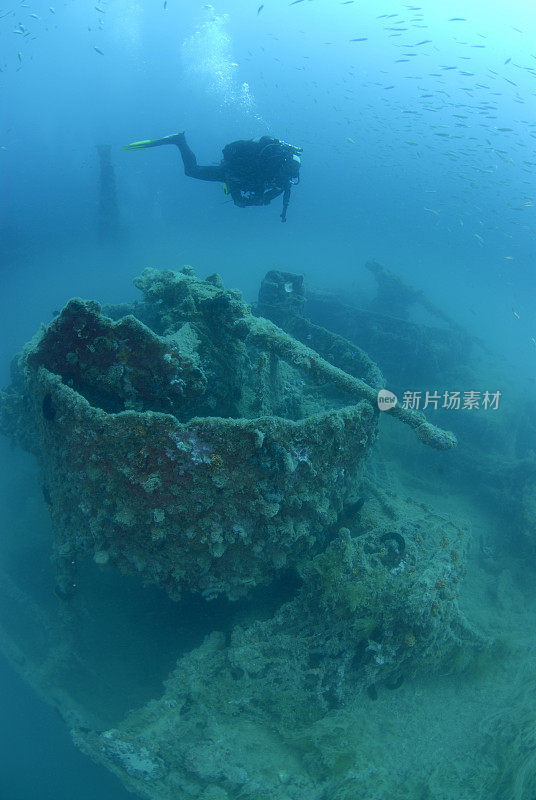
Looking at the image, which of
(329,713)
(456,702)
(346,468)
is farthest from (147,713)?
(456,702)

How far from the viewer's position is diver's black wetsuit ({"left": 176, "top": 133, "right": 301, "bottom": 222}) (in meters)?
11.0

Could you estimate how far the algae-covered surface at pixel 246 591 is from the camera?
348 centimetres

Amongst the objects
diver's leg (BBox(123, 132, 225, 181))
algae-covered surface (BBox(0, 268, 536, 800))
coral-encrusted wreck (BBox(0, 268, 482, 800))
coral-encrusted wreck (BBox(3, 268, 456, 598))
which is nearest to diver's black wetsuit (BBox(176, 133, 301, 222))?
diver's leg (BBox(123, 132, 225, 181))

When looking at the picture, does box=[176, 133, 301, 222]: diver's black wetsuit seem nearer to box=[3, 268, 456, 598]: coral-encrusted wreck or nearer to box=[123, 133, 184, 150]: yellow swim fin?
box=[123, 133, 184, 150]: yellow swim fin

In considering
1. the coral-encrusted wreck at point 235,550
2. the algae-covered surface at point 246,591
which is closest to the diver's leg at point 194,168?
the algae-covered surface at point 246,591

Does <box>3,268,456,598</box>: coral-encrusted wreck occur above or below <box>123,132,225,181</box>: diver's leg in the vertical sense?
below

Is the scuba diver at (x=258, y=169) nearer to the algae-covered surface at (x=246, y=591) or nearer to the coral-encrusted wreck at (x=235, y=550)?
the algae-covered surface at (x=246, y=591)

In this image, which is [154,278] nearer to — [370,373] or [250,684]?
[370,373]

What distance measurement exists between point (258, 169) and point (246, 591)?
11.6m

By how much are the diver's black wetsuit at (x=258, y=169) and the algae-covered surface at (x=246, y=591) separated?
7.79m

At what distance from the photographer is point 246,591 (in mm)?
4000

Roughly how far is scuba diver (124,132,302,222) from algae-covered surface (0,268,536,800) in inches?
307

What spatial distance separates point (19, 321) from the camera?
20531mm

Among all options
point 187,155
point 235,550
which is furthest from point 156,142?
point 235,550
